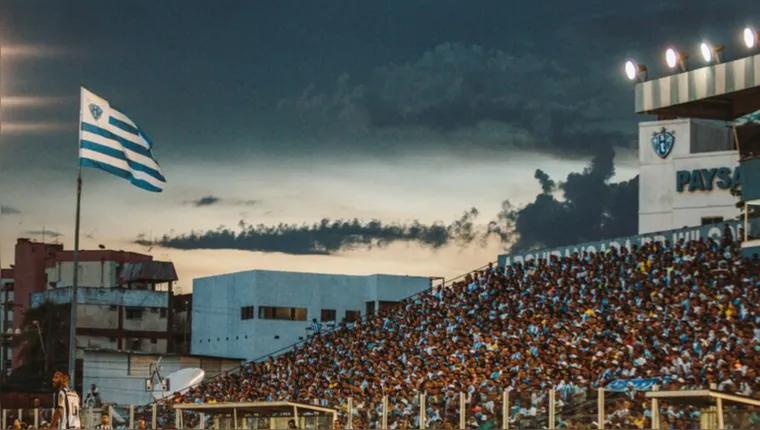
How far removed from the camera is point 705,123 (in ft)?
208

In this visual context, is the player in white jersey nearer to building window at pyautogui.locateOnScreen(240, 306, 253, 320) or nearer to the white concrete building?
the white concrete building

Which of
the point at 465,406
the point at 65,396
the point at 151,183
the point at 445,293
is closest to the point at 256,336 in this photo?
the point at 445,293

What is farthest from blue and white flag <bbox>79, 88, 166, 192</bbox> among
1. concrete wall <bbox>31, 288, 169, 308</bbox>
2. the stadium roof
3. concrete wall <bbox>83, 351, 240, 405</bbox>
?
concrete wall <bbox>31, 288, 169, 308</bbox>

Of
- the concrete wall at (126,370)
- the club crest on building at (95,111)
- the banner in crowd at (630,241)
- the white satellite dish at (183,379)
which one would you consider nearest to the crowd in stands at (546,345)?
the banner in crowd at (630,241)

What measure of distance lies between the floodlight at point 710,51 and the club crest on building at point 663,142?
17.2 m

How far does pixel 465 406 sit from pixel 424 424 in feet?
5.41

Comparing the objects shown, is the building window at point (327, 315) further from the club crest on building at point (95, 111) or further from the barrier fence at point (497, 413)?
the club crest on building at point (95, 111)

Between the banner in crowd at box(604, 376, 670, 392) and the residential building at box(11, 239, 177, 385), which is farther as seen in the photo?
the residential building at box(11, 239, 177, 385)

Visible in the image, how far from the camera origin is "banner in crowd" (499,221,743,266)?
49062mm

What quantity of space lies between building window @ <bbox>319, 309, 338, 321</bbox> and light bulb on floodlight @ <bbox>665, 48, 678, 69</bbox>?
36048 mm

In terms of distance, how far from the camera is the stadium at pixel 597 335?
1364 inches

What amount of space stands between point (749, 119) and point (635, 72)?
666cm

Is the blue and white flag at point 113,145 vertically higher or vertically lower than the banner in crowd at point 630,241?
higher

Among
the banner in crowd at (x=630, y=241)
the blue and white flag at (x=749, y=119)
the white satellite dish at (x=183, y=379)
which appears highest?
the blue and white flag at (x=749, y=119)
